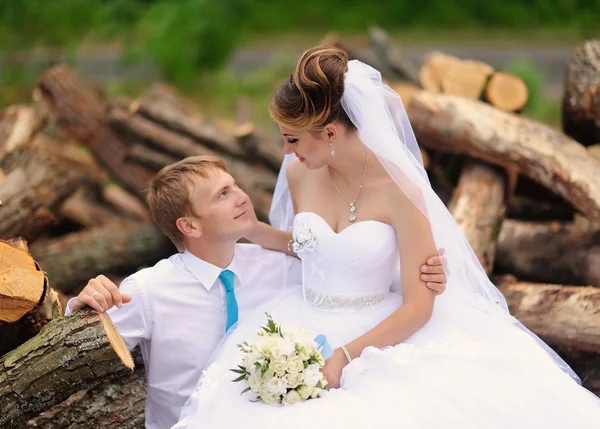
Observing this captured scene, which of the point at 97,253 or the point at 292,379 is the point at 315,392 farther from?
the point at 97,253

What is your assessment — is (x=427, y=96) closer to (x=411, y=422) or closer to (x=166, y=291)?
(x=166, y=291)

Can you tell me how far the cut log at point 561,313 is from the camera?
417cm

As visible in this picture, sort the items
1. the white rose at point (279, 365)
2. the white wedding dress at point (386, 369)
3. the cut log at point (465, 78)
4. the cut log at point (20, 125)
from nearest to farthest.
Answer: the white rose at point (279, 365) < the white wedding dress at point (386, 369) < the cut log at point (465, 78) < the cut log at point (20, 125)

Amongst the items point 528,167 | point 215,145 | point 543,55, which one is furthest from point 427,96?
point 543,55

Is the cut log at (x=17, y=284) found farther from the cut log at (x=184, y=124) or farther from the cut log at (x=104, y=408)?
the cut log at (x=184, y=124)

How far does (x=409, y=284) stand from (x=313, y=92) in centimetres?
97

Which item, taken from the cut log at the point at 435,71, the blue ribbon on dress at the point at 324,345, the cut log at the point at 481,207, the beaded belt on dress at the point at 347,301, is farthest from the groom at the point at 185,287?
the cut log at the point at 435,71

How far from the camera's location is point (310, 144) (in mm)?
3512

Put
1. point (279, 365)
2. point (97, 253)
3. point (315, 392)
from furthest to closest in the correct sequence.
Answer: point (97, 253)
point (315, 392)
point (279, 365)

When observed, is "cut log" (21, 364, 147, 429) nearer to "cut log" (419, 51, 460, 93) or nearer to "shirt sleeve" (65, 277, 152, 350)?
"shirt sleeve" (65, 277, 152, 350)

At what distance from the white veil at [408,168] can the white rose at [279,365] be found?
3.42 feet

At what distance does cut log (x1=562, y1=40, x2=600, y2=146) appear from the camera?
5098 mm

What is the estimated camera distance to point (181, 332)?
3.62 m

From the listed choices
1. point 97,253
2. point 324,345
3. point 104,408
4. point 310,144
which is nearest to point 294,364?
point 324,345
